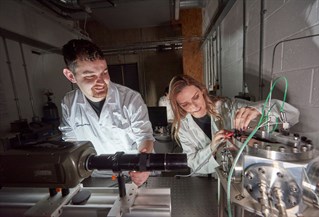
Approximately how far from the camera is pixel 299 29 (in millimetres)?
738

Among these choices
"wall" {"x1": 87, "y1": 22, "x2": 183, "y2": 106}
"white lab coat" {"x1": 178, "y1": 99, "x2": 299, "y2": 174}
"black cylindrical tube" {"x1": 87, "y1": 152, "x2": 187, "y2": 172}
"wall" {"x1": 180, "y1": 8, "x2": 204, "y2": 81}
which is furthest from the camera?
"wall" {"x1": 87, "y1": 22, "x2": 183, "y2": 106}

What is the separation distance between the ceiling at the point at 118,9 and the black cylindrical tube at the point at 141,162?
76.9 inches

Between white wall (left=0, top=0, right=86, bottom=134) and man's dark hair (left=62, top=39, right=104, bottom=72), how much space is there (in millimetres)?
1394

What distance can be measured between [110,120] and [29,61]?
1973 mm

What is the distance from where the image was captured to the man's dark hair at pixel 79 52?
1.07 m

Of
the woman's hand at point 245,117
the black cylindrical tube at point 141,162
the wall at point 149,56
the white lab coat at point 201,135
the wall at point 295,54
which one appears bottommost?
the white lab coat at point 201,135

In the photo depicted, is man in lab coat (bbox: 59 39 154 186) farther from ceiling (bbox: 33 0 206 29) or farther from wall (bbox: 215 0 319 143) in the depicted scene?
ceiling (bbox: 33 0 206 29)

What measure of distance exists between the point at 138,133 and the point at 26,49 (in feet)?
7.58

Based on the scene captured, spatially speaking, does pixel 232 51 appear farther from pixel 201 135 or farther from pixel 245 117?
pixel 245 117

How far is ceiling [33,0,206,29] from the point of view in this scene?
191 cm

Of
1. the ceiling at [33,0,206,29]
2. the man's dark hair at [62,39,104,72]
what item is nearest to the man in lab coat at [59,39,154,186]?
the man's dark hair at [62,39,104,72]

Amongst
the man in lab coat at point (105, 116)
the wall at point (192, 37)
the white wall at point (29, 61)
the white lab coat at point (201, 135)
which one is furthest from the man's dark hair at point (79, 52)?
the wall at point (192, 37)

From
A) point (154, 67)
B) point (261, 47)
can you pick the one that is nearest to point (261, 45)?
point (261, 47)

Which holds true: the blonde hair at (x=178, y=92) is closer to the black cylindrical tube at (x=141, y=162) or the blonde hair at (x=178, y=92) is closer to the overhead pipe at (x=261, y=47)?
the overhead pipe at (x=261, y=47)
